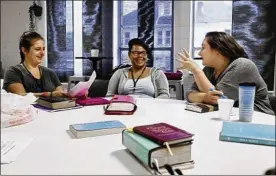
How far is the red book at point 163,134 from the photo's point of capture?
0.78 meters

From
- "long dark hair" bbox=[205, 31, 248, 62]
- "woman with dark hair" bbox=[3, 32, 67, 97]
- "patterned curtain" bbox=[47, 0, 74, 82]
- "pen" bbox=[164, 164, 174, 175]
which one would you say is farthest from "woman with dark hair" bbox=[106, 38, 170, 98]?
"patterned curtain" bbox=[47, 0, 74, 82]

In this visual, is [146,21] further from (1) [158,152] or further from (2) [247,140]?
(1) [158,152]

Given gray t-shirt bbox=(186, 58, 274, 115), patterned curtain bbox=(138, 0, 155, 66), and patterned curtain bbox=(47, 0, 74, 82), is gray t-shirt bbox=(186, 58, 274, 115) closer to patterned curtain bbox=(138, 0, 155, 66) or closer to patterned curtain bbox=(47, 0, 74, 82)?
patterned curtain bbox=(138, 0, 155, 66)

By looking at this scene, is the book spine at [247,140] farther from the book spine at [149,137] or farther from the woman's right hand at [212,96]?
the woman's right hand at [212,96]

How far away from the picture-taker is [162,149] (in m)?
0.76

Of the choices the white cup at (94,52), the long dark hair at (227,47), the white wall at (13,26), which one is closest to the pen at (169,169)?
the long dark hair at (227,47)

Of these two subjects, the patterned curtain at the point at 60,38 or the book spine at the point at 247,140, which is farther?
the patterned curtain at the point at 60,38

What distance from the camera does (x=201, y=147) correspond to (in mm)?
947

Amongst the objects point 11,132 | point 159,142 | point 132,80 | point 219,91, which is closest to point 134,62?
point 132,80

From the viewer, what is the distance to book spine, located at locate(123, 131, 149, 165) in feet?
2.49

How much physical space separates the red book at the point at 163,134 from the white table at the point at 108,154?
0.27 ft

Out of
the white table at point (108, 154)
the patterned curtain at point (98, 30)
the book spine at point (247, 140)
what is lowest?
the white table at point (108, 154)

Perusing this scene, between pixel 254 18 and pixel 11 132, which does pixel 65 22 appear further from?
pixel 11 132

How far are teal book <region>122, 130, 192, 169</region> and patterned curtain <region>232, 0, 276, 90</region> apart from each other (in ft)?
9.03
